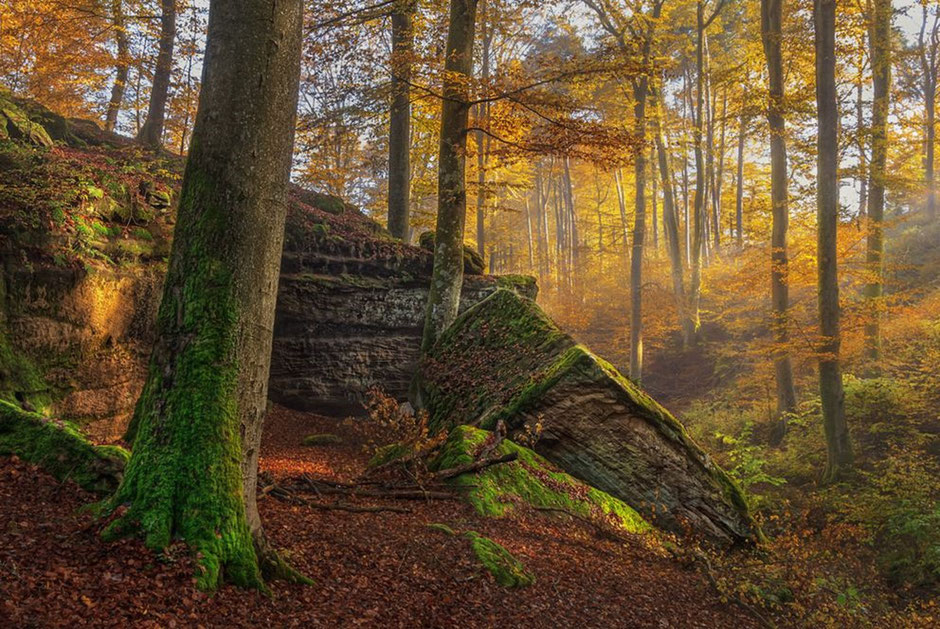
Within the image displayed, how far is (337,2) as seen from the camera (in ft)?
34.6

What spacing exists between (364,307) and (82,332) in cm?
580

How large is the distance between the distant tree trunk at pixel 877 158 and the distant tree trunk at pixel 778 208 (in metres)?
2.05

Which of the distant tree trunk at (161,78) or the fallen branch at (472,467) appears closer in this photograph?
the fallen branch at (472,467)

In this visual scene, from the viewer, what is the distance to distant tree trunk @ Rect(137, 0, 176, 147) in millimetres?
13961

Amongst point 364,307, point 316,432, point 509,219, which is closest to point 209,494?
point 316,432

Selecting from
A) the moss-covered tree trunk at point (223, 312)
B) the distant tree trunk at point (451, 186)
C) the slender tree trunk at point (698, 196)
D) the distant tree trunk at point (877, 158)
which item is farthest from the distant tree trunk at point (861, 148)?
the moss-covered tree trunk at point (223, 312)

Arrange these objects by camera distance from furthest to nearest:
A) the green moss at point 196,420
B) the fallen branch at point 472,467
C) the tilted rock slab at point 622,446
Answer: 1. the tilted rock slab at point 622,446
2. the fallen branch at point 472,467
3. the green moss at point 196,420

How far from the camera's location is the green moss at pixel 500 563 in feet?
15.4

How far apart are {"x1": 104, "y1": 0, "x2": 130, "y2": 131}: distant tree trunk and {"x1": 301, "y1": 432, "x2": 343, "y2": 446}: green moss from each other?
37.1ft

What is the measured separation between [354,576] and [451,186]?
27.0 ft

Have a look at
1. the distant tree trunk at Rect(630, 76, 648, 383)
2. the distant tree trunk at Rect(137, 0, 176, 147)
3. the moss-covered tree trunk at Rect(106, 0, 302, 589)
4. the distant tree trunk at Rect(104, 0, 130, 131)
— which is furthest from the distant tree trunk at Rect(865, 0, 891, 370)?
the distant tree trunk at Rect(104, 0, 130, 131)

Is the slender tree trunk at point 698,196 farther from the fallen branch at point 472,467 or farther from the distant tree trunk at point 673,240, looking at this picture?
the fallen branch at point 472,467

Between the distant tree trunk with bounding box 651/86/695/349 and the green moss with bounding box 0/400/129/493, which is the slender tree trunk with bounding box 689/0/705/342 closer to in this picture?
the distant tree trunk with bounding box 651/86/695/349

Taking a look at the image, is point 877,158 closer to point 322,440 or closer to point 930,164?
point 930,164
